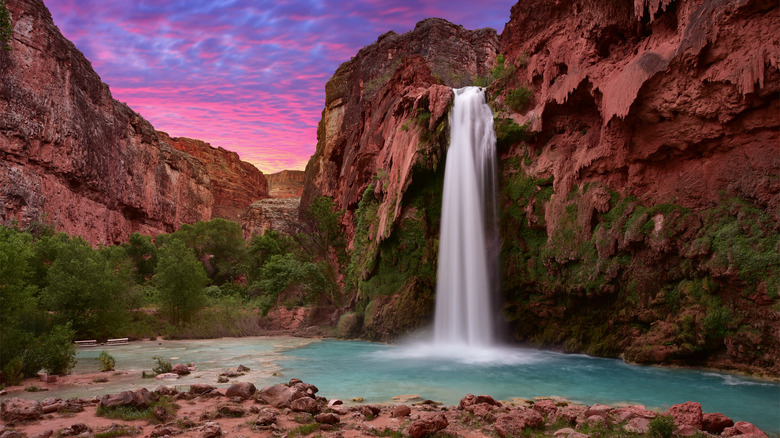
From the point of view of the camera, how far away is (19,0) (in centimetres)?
4144

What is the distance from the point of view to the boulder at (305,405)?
7426 millimetres

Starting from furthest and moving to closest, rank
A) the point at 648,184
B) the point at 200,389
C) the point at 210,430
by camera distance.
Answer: the point at 648,184 < the point at 200,389 < the point at 210,430

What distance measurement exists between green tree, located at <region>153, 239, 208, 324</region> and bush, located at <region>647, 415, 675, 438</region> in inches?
928

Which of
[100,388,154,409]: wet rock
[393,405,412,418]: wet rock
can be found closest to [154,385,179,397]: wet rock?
[100,388,154,409]: wet rock

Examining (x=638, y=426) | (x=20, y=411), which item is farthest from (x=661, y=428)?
(x=20, y=411)

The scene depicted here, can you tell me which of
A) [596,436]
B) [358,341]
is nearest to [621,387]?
[596,436]

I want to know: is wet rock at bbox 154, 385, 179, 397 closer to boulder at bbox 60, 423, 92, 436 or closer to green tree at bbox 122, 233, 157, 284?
boulder at bbox 60, 423, 92, 436

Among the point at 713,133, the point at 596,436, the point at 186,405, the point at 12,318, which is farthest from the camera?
the point at 713,133

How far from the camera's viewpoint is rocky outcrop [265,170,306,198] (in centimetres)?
14938

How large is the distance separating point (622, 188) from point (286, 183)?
5653 inches

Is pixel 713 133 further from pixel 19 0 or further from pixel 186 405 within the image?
pixel 19 0

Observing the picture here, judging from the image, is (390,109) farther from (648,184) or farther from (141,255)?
(141,255)

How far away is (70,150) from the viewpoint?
46500mm

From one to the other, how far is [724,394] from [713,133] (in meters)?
8.64
